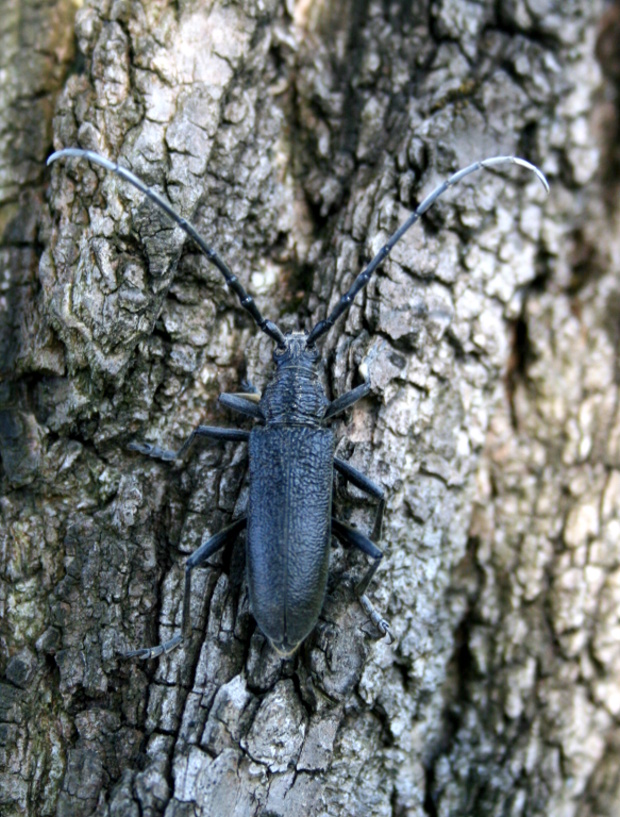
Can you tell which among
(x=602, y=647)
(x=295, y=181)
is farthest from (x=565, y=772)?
(x=295, y=181)

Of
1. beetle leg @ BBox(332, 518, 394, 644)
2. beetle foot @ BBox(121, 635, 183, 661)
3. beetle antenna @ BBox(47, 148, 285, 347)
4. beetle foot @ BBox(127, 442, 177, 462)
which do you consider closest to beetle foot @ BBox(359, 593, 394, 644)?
beetle leg @ BBox(332, 518, 394, 644)

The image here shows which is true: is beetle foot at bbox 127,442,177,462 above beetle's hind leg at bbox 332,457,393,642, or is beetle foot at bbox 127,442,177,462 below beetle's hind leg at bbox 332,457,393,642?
above

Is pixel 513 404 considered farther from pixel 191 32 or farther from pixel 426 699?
pixel 191 32

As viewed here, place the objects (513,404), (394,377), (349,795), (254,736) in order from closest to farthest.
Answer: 1. (254,736)
2. (349,795)
3. (394,377)
4. (513,404)

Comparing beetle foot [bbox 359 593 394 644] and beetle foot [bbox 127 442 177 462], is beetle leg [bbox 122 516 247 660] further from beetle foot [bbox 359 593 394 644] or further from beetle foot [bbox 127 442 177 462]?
beetle foot [bbox 359 593 394 644]

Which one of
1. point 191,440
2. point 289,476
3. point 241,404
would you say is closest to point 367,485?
point 289,476

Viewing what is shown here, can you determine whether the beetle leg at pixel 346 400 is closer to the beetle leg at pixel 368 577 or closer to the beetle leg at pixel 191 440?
the beetle leg at pixel 191 440
